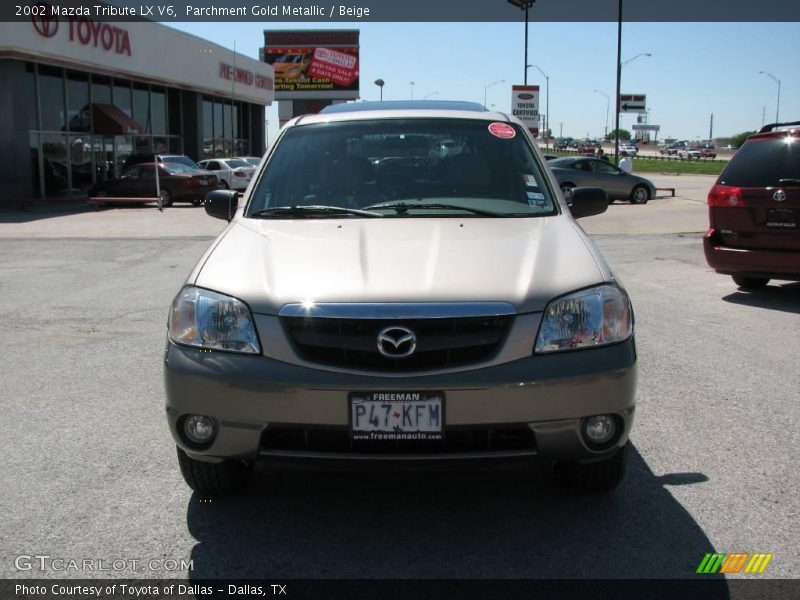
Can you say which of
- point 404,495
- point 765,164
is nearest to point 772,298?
point 765,164

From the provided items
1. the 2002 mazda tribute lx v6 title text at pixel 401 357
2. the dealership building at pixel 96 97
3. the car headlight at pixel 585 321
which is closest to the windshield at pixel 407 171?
the 2002 mazda tribute lx v6 title text at pixel 401 357

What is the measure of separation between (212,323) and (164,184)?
24.0 metres

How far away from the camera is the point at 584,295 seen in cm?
328

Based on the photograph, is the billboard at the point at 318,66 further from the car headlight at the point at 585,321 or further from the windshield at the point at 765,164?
the car headlight at the point at 585,321

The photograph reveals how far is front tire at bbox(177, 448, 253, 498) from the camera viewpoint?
3486 millimetres

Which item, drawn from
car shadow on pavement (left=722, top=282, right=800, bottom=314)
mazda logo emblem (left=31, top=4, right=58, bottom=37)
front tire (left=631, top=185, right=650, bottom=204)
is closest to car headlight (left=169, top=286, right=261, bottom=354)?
car shadow on pavement (left=722, top=282, right=800, bottom=314)

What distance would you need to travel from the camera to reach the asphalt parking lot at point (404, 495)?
125 inches

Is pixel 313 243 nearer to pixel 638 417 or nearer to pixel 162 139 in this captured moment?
pixel 638 417

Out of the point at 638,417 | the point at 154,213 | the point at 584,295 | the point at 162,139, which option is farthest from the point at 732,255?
the point at 162,139

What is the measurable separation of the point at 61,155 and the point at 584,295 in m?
29.2

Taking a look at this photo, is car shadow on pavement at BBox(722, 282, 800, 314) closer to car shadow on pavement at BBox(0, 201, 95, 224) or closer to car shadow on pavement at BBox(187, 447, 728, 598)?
car shadow on pavement at BBox(187, 447, 728, 598)

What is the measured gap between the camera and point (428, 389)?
3029mm

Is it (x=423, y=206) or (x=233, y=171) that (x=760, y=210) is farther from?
(x=233, y=171)

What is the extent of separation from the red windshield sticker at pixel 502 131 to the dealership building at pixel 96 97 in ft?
77.5
